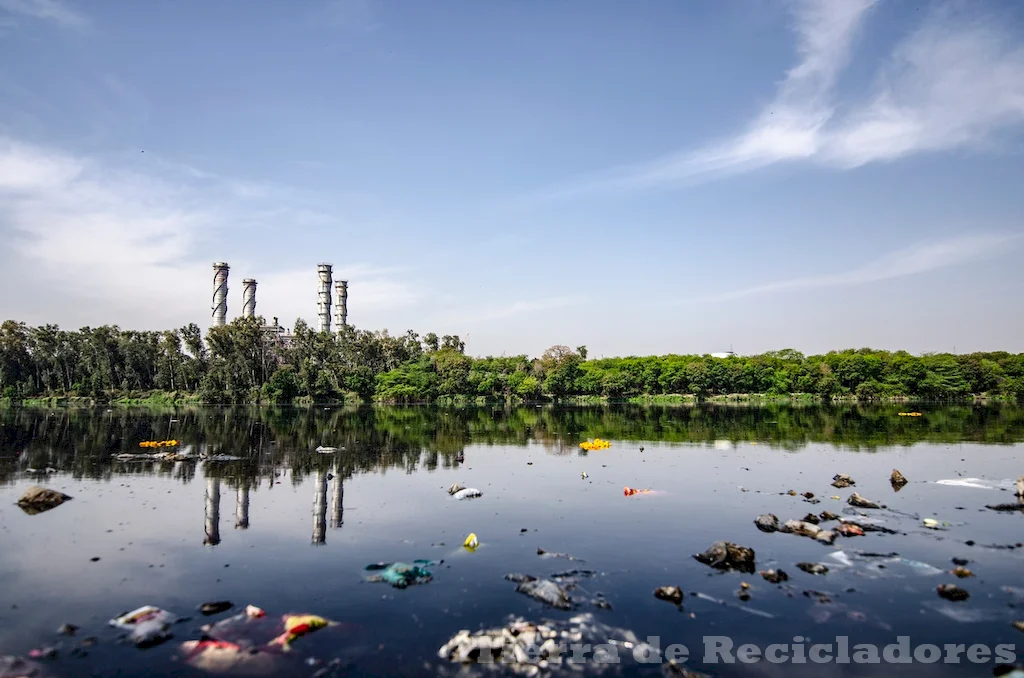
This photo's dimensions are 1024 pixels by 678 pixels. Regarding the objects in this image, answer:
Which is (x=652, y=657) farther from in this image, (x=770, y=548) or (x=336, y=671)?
(x=770, y=548)

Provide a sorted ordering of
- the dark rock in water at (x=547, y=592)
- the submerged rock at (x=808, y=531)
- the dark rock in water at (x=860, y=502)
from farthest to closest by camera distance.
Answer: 1. the dark rock in water at (x=860, y=502)
2. the submerged rock at (x=808, y=531)
3. the dark rock in water at (x=547, y=592)

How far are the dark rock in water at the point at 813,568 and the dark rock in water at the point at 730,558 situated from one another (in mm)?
1114

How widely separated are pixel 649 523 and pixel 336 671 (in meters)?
11.1

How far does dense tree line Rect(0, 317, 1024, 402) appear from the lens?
89188 millimetres

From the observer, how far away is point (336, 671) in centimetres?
946

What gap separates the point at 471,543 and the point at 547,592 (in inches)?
159

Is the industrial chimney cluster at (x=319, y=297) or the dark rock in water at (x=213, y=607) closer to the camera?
the dark rock in water at (x=213, y=607)

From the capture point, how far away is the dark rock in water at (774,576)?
13.3m

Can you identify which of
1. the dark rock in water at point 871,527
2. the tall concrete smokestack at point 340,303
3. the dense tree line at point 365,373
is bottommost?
the dark rock in water at point 871,527

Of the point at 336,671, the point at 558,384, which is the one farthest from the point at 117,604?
the point at 558,384

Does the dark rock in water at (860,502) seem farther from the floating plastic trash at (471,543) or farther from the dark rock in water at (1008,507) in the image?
the floating plastic trash at (471,543)

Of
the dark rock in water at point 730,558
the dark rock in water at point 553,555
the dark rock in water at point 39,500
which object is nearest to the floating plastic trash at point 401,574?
the dark rock in water at point 553,555

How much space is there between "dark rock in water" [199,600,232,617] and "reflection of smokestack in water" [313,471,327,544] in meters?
4.43

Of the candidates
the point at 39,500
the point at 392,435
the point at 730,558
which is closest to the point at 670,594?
the point at 730,558
